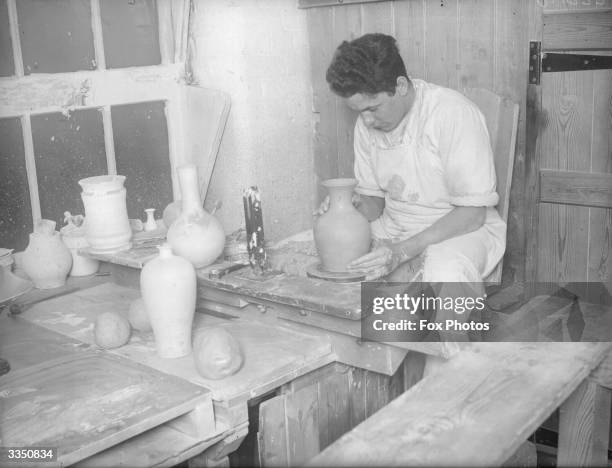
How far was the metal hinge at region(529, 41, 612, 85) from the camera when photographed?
2990mm

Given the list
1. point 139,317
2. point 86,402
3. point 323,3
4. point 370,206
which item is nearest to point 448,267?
point 370,206

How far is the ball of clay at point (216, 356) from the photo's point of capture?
251 cm

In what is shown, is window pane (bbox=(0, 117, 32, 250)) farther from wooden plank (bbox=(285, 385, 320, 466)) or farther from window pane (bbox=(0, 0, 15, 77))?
wooden plank (bbox=(285, 385, 320, 466))

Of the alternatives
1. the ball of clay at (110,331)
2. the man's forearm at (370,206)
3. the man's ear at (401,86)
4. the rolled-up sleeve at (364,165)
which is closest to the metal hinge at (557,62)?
the man's ear at (401,86)

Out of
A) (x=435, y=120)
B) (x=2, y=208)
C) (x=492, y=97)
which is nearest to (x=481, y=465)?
(x=435, y=120)

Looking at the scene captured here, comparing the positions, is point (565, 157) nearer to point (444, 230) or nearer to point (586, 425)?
point (444, 230)

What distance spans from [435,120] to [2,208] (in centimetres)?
200

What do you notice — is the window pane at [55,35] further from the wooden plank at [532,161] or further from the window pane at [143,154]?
the wooden plank at [532,161]

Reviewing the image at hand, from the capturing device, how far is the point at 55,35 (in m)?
3.46

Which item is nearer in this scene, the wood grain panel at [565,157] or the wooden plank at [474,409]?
the wooden plank at [474,409]

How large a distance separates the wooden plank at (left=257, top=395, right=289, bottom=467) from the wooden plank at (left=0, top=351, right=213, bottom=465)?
0.80 feet

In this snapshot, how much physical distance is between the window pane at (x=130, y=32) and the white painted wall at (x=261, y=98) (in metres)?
0.21

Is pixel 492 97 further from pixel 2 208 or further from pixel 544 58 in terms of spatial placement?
pixel 2 208

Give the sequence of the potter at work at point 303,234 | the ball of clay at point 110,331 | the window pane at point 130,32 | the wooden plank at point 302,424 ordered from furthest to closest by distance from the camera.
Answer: the window pane at point 130,32 → the ball of clay at point 110,331 → the wooden plank at point 302,424 → the potter at work at point 303,234
